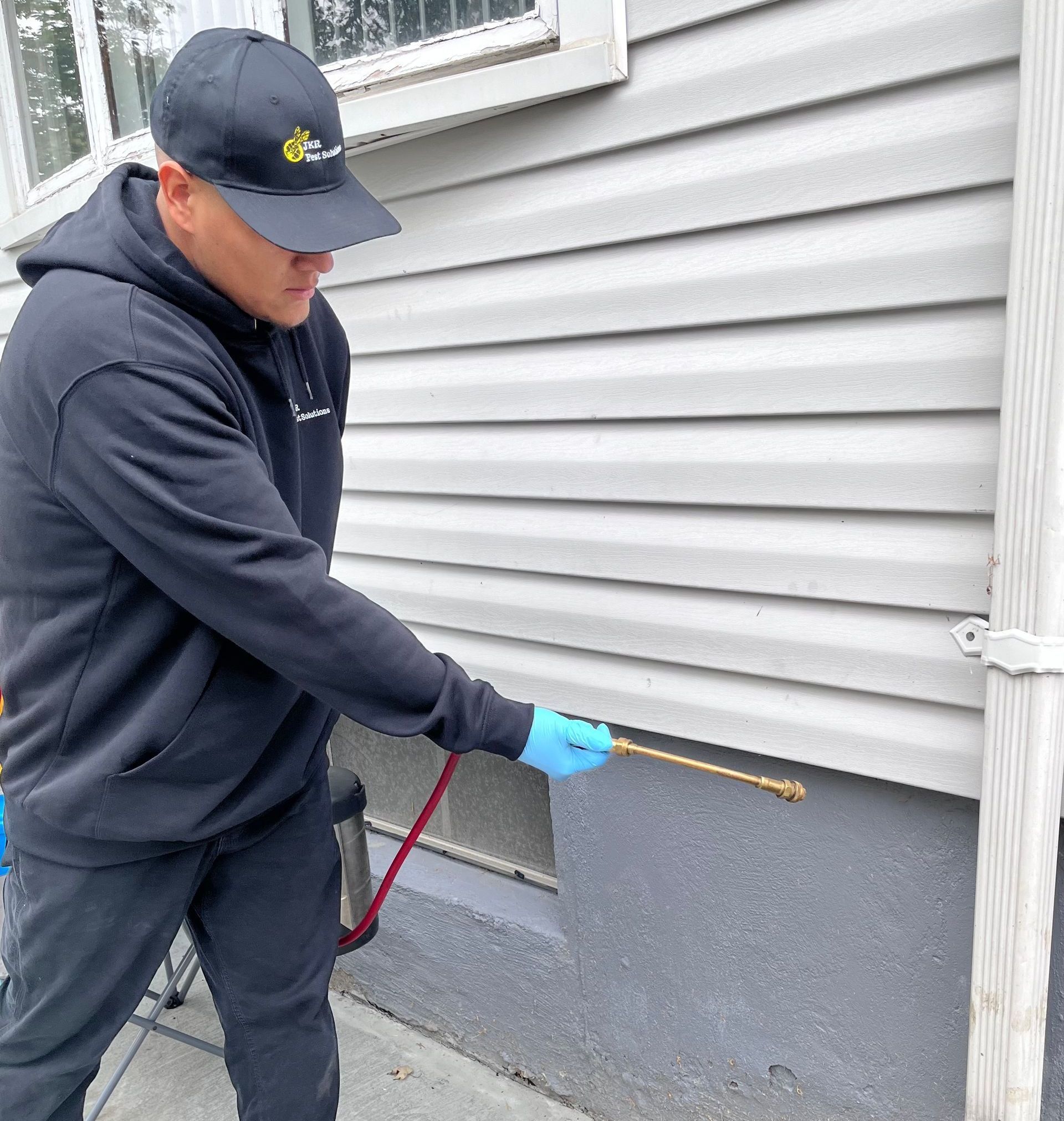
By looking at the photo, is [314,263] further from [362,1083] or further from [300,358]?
[362,1083]

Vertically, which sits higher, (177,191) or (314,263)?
(177,191)

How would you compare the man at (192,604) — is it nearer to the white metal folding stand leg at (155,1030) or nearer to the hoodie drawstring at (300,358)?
the hoodie drawstring at (300,358)

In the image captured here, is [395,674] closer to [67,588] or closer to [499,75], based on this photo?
[67,588]

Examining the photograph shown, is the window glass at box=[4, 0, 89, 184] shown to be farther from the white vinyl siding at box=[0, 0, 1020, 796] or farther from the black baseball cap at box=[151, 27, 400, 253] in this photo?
the black baseball cap at box=[151, 27, 400, 253]

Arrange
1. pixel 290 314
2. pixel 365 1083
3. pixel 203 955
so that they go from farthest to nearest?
pixel 365 1083, pixel 203 955, pixel 290 314

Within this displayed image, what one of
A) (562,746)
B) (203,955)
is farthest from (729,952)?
(203,955)

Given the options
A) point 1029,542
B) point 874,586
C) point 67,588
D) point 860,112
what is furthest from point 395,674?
point 860,112

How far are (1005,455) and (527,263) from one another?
1114mm

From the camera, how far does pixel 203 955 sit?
2.25 metres

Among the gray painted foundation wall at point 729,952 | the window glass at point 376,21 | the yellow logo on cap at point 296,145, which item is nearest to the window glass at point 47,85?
the window glass at point 376,21

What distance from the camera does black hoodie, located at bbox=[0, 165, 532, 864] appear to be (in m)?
1.60

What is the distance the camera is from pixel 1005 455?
1675mm

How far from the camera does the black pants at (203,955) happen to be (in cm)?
195

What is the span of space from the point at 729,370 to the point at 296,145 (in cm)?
89
